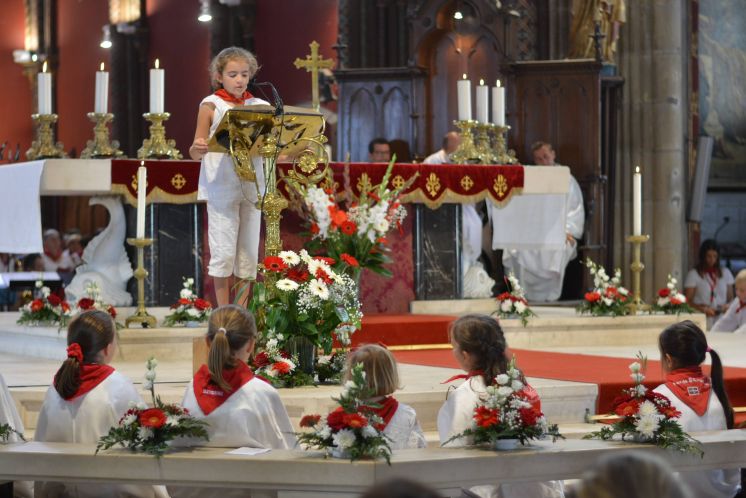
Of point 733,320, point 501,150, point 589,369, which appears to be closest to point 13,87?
point 501,150

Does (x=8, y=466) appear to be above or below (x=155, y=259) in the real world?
below

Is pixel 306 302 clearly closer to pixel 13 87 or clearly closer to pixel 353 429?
pixel 353 429

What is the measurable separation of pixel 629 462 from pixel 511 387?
2052 mm

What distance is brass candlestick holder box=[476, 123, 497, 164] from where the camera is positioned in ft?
32.6

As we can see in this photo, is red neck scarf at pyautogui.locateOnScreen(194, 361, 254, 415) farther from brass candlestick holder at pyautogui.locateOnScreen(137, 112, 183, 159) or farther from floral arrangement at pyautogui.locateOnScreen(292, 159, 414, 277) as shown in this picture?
brass candlestick holder at pyautogui.locateOnScreen(137, 112, 183, 159)

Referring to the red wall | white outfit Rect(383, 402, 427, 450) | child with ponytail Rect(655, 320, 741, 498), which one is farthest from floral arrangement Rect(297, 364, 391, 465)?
the red wall

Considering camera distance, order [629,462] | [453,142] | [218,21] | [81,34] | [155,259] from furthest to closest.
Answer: [81,34] < [218,21] < [453,142] < [155,259] < [629,462]

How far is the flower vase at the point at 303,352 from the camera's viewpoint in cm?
654

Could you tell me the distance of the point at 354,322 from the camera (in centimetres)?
657

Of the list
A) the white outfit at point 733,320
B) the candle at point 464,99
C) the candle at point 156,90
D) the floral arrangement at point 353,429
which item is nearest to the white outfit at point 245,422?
the floral arrangement at point 353,429

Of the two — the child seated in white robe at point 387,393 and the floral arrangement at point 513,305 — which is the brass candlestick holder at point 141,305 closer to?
the floral arrangement at point 513,305

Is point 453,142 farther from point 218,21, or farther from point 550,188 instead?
point 218,21

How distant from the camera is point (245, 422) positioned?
4965mm

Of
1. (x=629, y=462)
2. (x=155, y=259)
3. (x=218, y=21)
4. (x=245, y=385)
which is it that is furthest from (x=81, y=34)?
(x=629, y=462)
